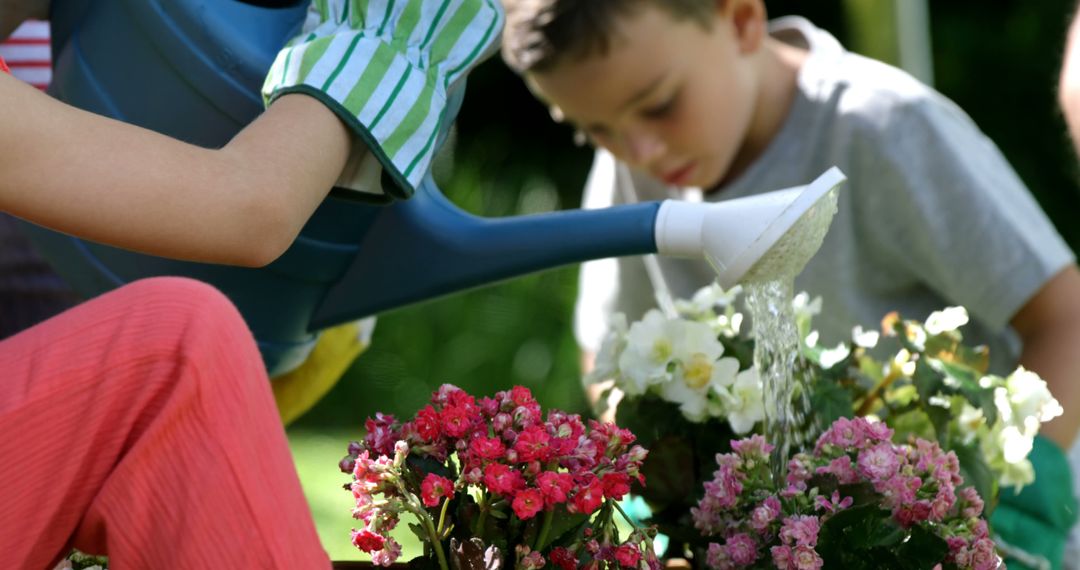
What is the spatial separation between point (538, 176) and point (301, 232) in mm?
3089

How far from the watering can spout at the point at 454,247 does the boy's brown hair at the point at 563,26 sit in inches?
26.8

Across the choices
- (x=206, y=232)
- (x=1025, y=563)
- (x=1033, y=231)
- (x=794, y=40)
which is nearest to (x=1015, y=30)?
(x=794, y=40)

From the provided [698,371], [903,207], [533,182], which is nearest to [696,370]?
[698,371]

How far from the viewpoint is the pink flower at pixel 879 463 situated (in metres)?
1.08

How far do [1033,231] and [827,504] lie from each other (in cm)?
90

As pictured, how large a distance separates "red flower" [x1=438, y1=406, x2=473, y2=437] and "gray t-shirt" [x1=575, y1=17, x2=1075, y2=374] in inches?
40.9

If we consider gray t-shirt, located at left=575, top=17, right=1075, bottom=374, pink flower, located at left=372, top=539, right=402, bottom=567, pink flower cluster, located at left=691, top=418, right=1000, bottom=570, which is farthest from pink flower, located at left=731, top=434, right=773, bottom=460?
gray t-shirt, located at left=575, top=17, right=1075, bottom=374

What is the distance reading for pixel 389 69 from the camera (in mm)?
982

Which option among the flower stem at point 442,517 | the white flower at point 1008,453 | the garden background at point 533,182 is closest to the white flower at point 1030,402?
the white flower at point 1008,453

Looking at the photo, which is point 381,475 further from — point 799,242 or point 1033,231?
point 1033,231

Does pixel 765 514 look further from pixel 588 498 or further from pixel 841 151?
pixel 841 151

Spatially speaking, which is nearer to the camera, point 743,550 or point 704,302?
point 743,550

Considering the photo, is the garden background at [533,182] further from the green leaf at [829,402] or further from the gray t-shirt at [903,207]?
the green leaf at [829,402]

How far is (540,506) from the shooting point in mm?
916
